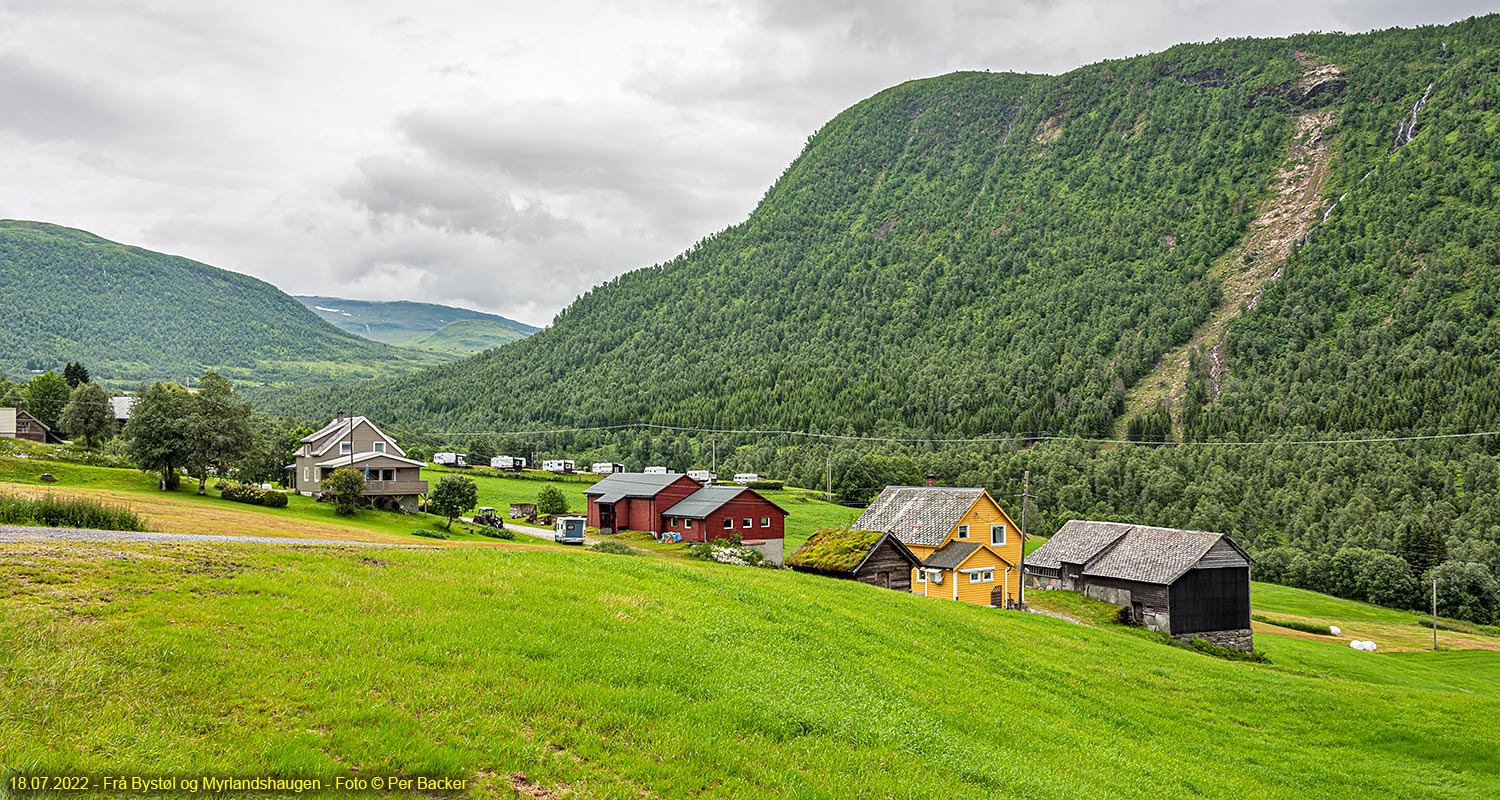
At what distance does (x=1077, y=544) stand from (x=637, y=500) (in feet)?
125

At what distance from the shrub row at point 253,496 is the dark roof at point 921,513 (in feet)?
128

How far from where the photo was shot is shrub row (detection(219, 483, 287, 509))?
168 ft

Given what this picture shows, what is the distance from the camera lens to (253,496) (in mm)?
51719

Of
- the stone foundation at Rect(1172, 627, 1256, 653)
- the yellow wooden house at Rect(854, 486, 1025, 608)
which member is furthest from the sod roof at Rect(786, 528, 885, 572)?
the stone foundation at Rect(1172, 627, 1256, 653)

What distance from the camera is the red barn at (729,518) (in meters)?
67.4

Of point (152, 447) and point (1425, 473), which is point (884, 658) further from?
point (1425, 473)

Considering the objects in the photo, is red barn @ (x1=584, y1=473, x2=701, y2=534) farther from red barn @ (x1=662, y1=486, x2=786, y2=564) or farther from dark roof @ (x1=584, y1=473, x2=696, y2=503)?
red barn @ (x1=662, y1=486, x2=786, y2=564)

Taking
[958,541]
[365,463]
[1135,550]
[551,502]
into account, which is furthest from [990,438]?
[365,463]

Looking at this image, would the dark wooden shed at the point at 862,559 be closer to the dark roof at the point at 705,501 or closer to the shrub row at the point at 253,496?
the dark roof at the point at 705,501

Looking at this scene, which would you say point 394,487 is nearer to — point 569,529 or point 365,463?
point 365,463

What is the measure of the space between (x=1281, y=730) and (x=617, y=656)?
67.5 feet

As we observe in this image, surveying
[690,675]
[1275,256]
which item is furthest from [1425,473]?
[690,675]

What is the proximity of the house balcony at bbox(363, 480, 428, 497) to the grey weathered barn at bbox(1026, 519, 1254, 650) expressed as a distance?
53865 mm

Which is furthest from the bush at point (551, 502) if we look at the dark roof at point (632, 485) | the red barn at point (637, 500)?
the red barn at point (637, 500)
